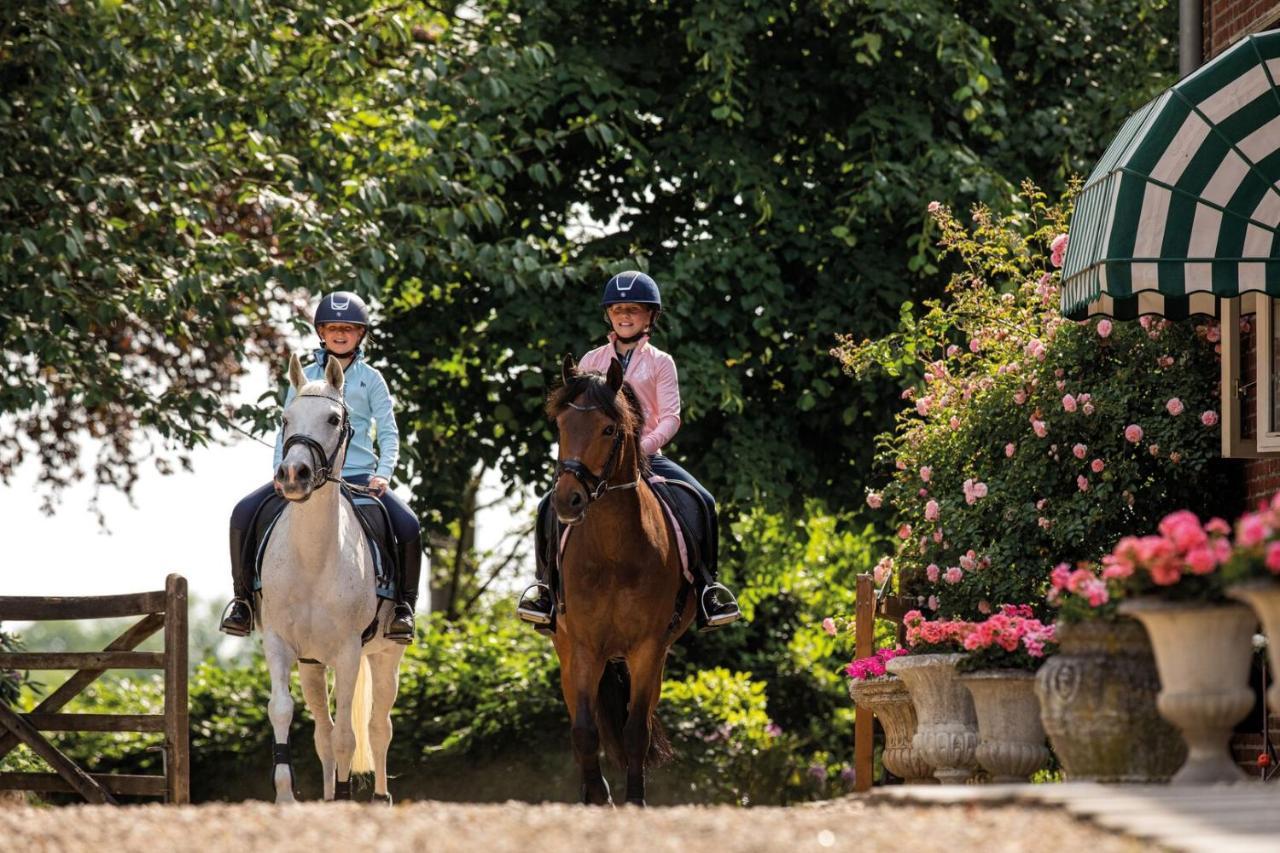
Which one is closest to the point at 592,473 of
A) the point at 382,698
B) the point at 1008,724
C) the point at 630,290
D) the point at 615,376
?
the point at 615,376

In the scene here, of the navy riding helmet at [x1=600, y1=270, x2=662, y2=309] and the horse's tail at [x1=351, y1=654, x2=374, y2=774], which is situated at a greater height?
the navy riding helmet at [x1=600, y1=270, x2=662, y2=309]

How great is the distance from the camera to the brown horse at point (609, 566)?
34.9 feet

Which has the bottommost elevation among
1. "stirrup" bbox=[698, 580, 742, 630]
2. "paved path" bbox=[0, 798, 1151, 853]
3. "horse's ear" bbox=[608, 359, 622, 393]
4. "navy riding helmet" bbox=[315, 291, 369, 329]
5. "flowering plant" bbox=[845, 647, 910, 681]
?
"paved path" bbox=[0, 798, 1151, 853]

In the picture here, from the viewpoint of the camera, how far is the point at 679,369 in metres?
18.5

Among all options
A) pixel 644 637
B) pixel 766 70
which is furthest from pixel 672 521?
pixel 766 70

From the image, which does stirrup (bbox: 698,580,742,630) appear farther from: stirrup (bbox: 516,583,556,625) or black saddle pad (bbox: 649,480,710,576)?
stirrup (bbox: 516,583,556,625)

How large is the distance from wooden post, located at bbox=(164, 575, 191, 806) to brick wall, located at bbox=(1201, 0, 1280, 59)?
821 cm

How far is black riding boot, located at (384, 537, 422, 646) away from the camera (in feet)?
39.4

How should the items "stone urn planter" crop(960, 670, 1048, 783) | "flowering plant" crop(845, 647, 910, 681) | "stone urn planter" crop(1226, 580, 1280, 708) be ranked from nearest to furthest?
"stone urn planter" crop(1226, 580, 1280, 708), "stone urn planter" crop(960, 670, 1048, 783), "flowering plant" crop(845, 647, 910, 681)

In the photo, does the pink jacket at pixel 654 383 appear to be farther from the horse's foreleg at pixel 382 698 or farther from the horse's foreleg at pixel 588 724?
the horse's foreleg at pixel 382 698

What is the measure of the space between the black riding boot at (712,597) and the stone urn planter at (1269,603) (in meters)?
4.88

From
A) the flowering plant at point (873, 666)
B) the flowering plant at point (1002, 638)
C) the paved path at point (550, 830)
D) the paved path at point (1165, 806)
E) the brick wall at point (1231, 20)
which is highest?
the brick wall at point (1231, 20)

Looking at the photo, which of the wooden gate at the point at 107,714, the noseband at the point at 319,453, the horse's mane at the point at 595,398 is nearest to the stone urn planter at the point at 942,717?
the horse's mane at the point at 595,398

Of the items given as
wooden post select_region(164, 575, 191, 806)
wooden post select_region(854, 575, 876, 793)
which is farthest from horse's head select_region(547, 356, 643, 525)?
wooden post select_region(854, 575, 876, 793)
